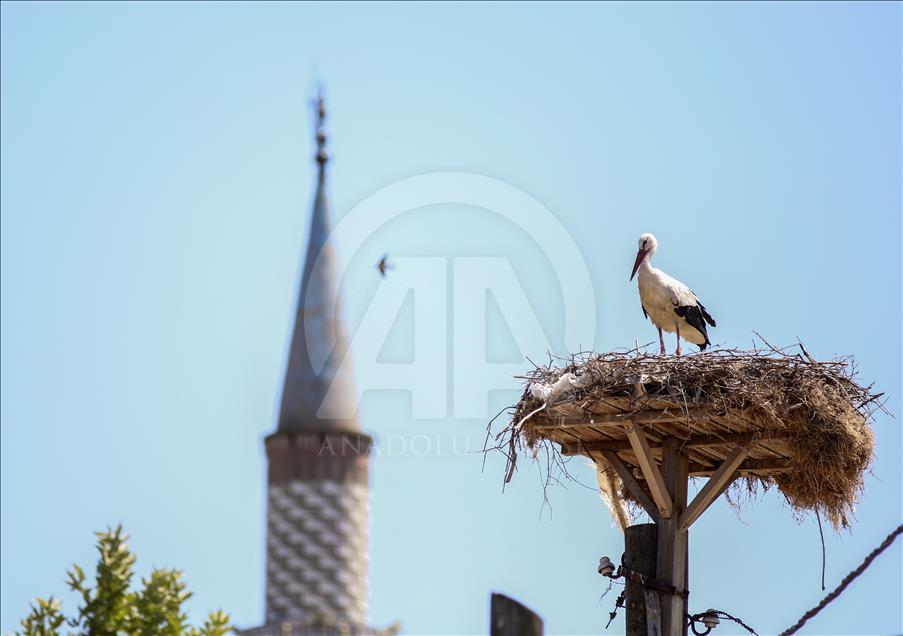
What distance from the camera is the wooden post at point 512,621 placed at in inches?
401

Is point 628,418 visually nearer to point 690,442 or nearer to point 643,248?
point 690,442

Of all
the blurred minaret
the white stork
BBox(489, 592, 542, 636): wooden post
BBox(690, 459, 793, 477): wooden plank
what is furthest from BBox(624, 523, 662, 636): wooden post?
the blurred minaret

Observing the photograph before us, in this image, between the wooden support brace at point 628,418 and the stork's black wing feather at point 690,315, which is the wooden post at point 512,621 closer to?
the wooden support brace at point 628,418

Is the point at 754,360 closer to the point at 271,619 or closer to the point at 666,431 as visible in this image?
the point at 666,431

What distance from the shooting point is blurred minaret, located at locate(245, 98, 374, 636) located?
54.4m

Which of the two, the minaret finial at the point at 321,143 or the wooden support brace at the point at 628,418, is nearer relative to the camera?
the wooden support brace at the point at 628,418

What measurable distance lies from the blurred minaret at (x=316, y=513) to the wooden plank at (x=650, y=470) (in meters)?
37.7

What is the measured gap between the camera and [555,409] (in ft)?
53.4

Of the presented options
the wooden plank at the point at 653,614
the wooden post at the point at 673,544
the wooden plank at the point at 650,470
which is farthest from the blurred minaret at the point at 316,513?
the wooden plank at the point at 653,614

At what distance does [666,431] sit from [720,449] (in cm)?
54

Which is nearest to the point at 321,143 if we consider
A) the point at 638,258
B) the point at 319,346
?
the point at 319,346

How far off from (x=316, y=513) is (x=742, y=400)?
39223mm

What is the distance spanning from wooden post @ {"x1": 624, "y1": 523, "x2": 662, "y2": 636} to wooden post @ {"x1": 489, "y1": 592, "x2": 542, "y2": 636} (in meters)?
5.78

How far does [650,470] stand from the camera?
1636 cm
